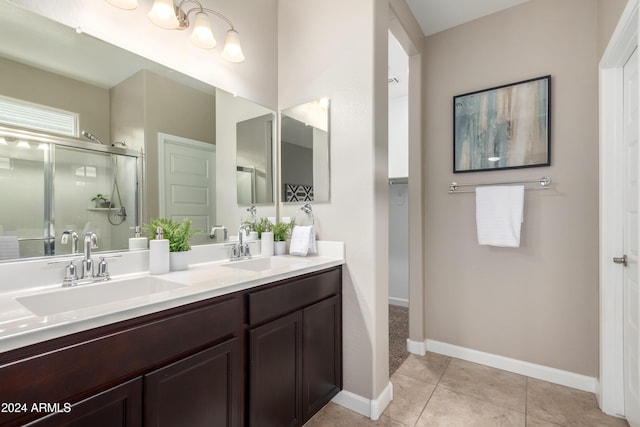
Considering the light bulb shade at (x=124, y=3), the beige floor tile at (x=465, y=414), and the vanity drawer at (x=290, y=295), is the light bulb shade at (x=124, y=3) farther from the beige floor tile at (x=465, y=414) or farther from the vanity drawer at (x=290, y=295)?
the beige floor tile at (x=465, y=414)

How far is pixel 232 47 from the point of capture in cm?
172

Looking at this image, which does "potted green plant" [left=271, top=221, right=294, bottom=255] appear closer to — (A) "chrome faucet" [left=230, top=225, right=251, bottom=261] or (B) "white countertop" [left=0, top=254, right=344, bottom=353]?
(A) "chrome faucet" [left=230, top=225, right=251, bottom=261]

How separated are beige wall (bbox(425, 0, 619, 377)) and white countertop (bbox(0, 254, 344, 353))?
1.48m

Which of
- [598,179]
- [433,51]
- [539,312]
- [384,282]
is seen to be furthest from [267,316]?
[433,51]

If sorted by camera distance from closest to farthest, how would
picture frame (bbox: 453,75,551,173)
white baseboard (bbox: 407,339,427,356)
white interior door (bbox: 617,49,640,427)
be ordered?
white interior door (bbox: 617,49,640,427)
picture frame (bbox: 453,75,551,173)
white baseboard (bbox: 407,339,427,356)

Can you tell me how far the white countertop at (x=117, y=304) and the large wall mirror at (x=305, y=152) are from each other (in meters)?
0.63

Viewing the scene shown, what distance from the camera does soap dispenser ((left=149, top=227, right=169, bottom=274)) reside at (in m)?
1.37

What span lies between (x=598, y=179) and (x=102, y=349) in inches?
105

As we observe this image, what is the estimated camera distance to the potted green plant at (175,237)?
146 cm

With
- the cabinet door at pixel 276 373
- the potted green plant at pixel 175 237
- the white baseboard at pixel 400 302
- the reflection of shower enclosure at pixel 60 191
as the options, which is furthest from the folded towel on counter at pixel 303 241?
the white baseboard at pixel 400 302

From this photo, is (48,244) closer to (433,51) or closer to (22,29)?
(22,29)

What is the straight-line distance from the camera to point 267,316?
4.30ft

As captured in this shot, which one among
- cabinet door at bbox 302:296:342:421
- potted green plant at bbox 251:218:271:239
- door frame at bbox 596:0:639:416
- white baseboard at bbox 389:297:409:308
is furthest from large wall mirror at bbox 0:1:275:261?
white baseboard at bbox 389:297:409:308

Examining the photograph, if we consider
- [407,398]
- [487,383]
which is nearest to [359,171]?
[407,398]
